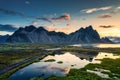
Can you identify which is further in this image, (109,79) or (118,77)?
(118,77)

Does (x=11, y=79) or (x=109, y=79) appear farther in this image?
(x=11, y=79)

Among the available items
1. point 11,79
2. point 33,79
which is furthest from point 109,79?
point 11,79

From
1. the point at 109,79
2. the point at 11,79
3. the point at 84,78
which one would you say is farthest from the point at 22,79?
the point at 109,79

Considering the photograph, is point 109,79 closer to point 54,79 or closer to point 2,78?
point 54,79

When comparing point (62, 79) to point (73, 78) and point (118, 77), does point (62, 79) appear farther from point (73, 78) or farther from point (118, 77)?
point (118, 77)

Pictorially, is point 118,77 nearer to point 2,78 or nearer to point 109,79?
point 109,79

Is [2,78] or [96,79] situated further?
[2,78]
